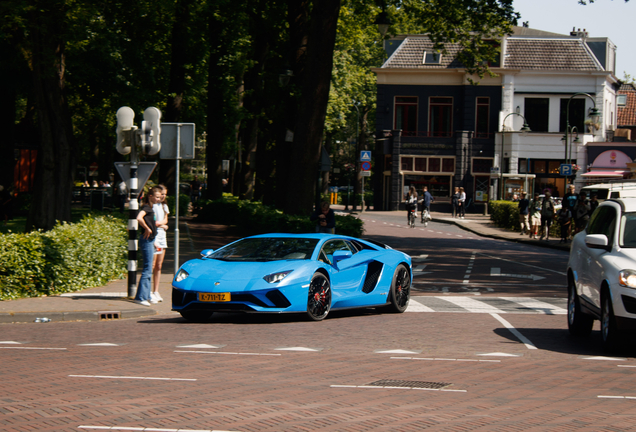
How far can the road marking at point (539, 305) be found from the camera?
1410 cm

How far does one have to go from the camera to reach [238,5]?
102 feet

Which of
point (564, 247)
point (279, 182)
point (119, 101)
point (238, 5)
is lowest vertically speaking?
point (564, 247)

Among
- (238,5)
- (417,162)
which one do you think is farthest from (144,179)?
(417,162)

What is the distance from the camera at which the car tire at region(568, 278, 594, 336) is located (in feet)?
35.4

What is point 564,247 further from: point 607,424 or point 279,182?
point 607,424

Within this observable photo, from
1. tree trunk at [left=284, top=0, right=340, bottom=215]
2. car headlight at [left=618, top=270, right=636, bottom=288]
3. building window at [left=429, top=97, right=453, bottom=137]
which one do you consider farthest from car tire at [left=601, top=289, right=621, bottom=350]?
building window at [left=429, top=97, right=453, bottom=137]

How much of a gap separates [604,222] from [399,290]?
399 cm

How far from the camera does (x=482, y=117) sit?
61656mm

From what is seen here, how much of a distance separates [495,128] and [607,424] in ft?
188

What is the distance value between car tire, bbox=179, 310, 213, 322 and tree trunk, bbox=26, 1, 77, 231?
907cm

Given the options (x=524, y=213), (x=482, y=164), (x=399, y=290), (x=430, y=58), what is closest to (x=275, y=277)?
(x=399, y=290)

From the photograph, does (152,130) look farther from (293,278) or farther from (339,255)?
(293,278)

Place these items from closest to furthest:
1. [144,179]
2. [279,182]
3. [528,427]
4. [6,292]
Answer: [528,427]
[6,292]
[144,179]
[279,182]

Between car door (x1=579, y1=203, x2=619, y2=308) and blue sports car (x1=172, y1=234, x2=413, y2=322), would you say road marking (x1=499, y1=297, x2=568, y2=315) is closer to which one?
blue sports car (x1=172, y1=234, x2=413, y2=322)
